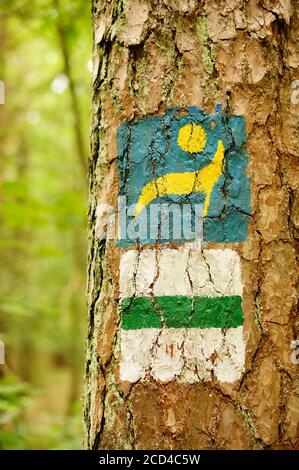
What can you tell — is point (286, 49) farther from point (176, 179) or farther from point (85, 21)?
point (85, 21)

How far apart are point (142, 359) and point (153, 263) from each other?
9.1 inches

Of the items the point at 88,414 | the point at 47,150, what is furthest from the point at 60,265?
the point at 88,414

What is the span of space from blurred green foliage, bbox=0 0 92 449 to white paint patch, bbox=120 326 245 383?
2.06 metres

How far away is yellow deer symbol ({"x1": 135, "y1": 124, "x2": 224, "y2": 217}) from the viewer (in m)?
1.15

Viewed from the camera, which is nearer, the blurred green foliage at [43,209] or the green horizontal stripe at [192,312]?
the green horizontal stripe at [192,312]

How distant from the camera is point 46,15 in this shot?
3.79m

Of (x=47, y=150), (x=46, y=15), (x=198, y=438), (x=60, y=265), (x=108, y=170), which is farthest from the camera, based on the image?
(x=60, y=265)

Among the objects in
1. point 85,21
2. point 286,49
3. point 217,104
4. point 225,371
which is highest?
point 85,21

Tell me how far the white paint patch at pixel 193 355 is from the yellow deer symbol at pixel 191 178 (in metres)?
0.29

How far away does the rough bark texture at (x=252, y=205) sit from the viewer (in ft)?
3.65

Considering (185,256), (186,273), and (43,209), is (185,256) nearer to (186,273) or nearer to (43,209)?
(186,273)
